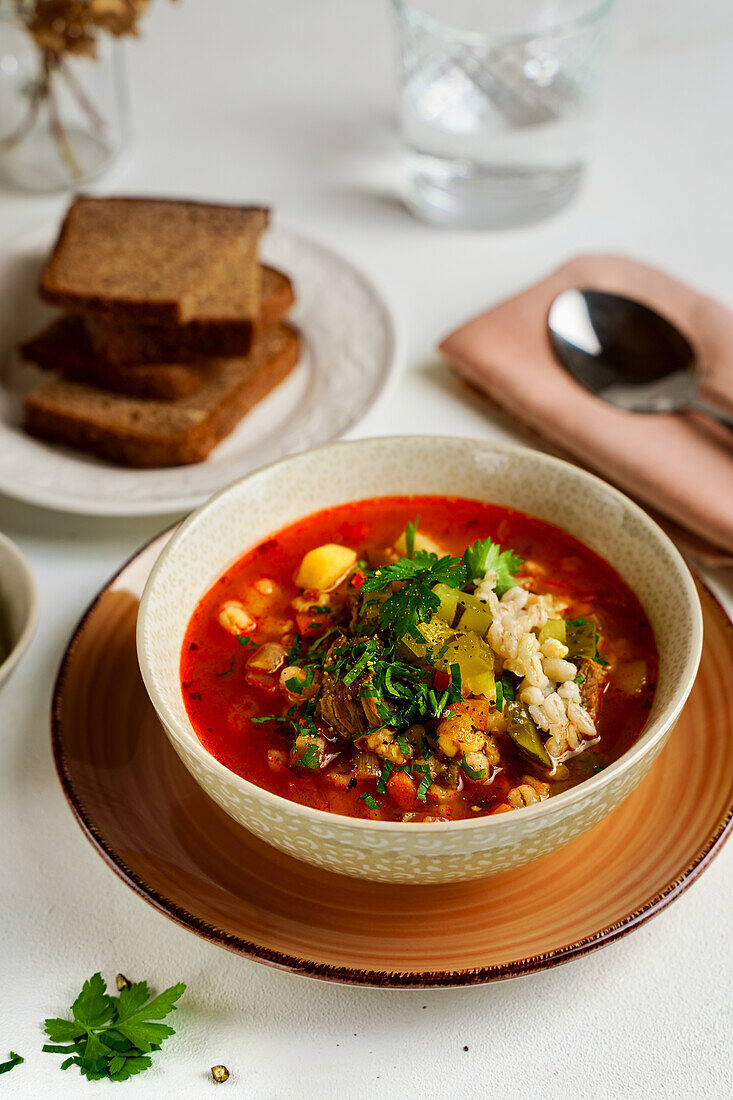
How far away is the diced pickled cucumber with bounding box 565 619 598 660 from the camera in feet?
6.31

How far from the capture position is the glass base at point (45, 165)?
3.78 metres

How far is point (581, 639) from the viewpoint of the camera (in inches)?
76.4

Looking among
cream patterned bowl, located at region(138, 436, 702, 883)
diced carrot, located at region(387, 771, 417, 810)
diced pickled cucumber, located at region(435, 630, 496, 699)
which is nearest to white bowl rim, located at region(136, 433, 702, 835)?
cream patterned bowl, located at region(138, 436, 702, 883)

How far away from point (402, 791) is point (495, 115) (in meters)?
2.45

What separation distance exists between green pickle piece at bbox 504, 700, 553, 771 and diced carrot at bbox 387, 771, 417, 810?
0.19m

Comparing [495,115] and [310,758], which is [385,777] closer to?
[310,758]

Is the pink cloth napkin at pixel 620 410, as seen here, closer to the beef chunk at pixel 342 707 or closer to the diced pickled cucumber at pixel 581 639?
the diced pickled cucumber at pixel 581 639

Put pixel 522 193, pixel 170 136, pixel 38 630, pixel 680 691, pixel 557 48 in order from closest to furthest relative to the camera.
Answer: pixel 680 691, pixel 38 630, pixel 557 48, pixel 522 193, pixel 170 136

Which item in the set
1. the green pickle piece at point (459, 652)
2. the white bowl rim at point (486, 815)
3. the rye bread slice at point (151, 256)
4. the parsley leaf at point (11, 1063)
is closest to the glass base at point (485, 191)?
the rye bread slice at point (151, 256)

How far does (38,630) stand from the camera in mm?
2449

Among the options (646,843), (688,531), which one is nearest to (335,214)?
(688,531)

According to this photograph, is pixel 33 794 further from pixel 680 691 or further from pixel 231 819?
pixel 680 691

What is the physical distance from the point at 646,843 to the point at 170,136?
3259 millimetres

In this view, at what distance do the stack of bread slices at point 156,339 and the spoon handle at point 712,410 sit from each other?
1088 millimetres
